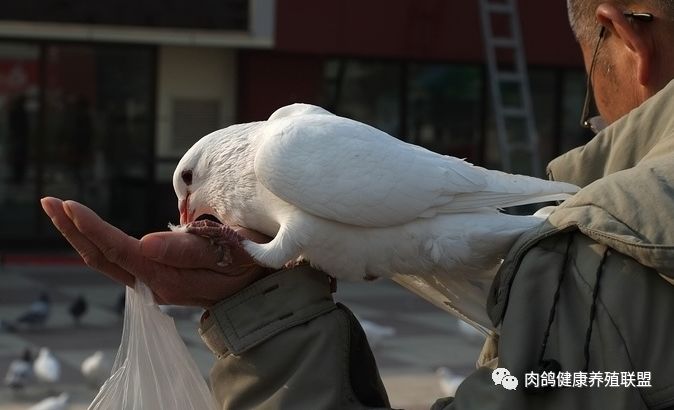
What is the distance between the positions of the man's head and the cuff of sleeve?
0.66 meters

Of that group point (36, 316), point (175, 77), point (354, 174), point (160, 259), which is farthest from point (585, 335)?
point (175, 77)

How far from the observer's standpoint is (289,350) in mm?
1863

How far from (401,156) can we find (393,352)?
678 centimetres

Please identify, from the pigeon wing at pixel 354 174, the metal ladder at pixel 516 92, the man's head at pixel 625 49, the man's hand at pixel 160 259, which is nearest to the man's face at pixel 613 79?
the man's head at pixel 625 49

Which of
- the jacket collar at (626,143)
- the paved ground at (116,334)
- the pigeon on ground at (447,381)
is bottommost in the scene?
the paved ground at (116,334)

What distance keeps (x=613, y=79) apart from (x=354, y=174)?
0.64 meters

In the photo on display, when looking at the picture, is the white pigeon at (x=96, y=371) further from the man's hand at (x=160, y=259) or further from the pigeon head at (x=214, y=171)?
the man's hand at (x=160, y=259)

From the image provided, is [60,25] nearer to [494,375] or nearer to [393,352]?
[393,352]

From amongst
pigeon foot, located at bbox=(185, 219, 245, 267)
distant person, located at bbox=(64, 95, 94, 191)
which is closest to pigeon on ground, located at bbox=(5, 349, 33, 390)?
pigeon foot, located at bbox=(185, 219, 245, 267)

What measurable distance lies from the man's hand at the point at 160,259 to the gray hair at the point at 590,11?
2.55 feet

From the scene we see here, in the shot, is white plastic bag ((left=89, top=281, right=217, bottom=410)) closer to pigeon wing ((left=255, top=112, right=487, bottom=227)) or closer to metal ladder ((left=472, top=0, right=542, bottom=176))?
pigeon wing ((left=255, top=112, right=487, bottom=227))

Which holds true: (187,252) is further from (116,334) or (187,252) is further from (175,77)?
(175,77)

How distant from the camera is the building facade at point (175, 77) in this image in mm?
13492

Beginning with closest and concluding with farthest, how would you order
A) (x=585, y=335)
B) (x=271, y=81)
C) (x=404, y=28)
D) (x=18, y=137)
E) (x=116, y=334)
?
(x=585, y=335), (x=116, y=334), (x=18, y=137), (x=271, y=81), (x=404, y=28)
